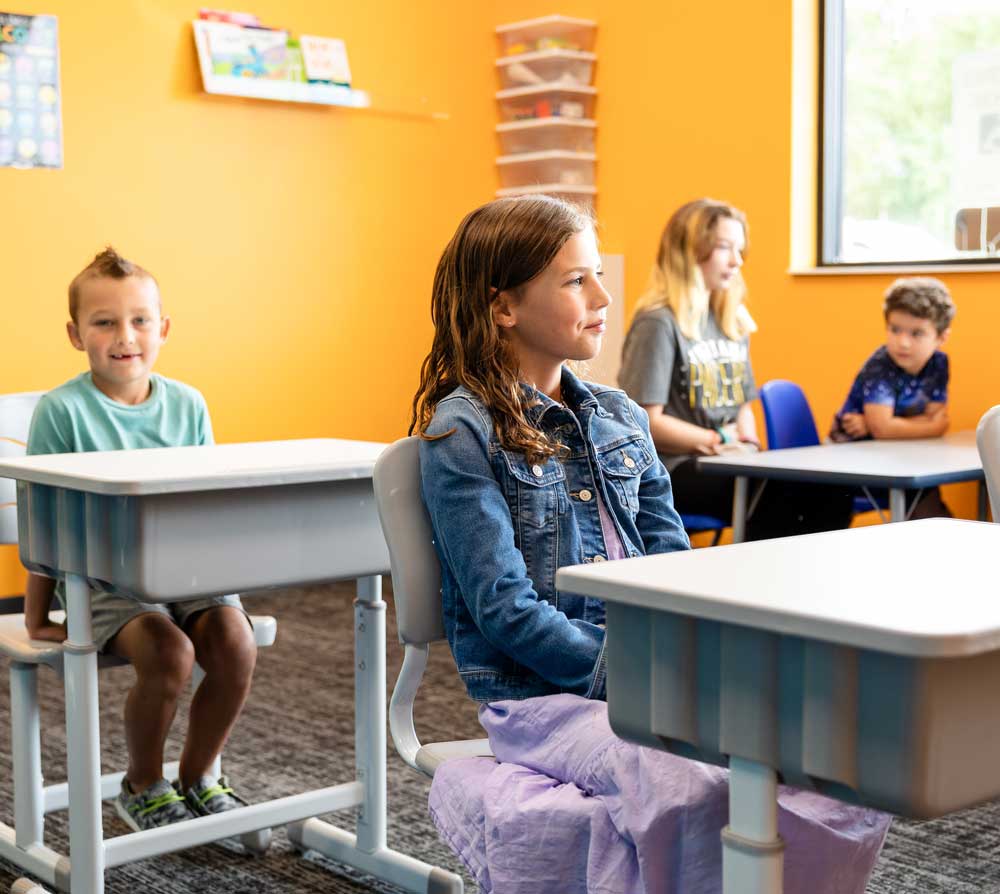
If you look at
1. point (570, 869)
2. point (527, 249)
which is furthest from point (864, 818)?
point (527, 249)

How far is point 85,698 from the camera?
1.95 meters

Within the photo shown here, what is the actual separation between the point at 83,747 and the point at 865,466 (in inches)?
69.4

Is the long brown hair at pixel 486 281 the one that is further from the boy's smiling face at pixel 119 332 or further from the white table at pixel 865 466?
the white table at pixel 865 466

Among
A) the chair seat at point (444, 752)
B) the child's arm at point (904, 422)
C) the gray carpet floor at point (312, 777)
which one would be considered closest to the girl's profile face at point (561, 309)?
the chair seat at point (444, 752)

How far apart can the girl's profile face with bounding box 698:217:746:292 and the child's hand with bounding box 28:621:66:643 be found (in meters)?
1.92

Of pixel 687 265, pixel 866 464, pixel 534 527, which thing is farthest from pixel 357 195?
pixel 534 527

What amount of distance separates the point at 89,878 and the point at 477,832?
2.77 feet

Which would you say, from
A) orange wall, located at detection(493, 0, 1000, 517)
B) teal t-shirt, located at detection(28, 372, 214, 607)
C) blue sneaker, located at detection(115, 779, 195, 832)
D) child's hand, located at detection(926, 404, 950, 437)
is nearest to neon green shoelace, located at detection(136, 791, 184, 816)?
blue sneaker, located at detection(115, 779, 195, 832)

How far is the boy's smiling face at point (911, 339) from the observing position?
143 inches

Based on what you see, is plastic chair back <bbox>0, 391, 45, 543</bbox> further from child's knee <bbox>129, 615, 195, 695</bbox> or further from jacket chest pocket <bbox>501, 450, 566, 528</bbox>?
jacket chest pocket <bbox>501, 450, 566, 528</bbox>

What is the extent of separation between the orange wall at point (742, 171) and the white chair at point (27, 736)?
2.55 metres

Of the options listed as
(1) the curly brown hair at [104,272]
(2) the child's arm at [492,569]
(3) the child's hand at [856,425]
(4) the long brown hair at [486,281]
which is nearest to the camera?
(2) the child's arm at [492,569]

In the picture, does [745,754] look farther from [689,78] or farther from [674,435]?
[689,78]

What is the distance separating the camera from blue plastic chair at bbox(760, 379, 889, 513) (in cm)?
365
